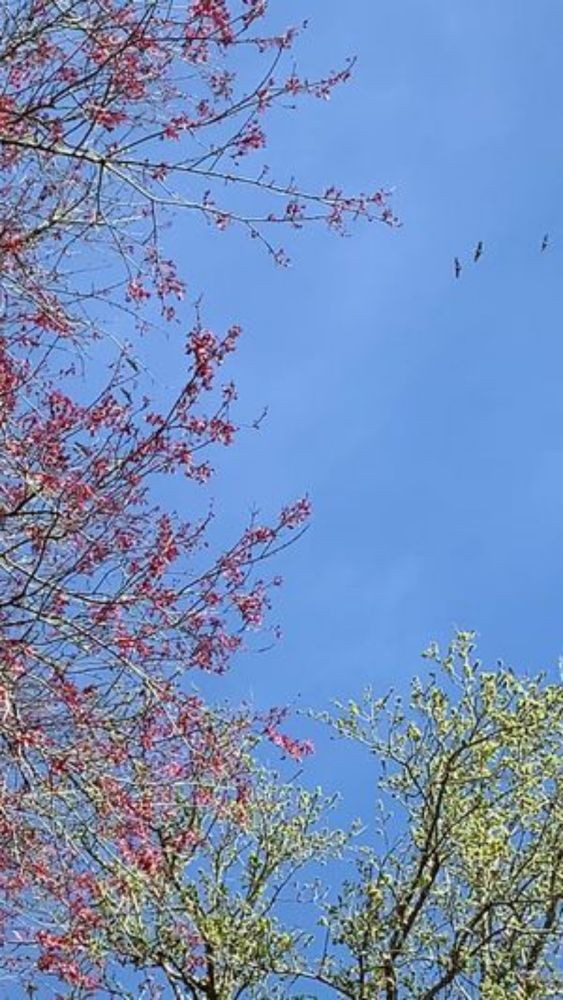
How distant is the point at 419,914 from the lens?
11680 millimetres

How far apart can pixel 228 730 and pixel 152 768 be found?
358mm

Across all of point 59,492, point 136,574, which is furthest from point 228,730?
point 59,492

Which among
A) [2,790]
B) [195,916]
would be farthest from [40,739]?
[195,916]

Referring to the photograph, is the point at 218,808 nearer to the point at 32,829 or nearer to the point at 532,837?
the point at 32,829

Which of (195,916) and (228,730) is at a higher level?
(195,916)

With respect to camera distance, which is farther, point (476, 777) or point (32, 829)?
point (476, 777)

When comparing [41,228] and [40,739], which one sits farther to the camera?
[41,228]

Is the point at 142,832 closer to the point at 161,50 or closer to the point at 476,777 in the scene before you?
the point at 161,50

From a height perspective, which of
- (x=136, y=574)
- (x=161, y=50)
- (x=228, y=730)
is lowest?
(x=228, y=730)

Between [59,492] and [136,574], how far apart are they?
0.47m

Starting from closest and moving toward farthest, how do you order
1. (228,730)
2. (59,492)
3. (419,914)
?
(59,492) → (228,730) → (419,914)

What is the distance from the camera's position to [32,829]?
226 inches

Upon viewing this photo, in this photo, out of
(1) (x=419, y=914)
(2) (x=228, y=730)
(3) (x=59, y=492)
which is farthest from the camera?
(1) (x=419, y=914)

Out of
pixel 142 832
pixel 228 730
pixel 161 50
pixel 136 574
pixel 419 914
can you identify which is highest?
pixel 161 50
